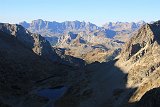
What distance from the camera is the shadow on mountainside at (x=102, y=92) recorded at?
361ft

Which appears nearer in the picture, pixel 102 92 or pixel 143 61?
pixel 102 92

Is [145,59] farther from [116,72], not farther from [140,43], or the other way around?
[140,43]

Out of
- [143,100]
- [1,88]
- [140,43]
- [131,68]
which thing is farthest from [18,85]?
[143,100]

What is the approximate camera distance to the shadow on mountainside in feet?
361

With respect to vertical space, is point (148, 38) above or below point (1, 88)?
above

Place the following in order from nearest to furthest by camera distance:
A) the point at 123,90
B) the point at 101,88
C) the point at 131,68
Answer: the point at 123,90, the point at 101,88, the point at 131,68

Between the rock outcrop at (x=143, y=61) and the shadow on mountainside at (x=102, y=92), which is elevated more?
the rock outcrop at (x=143, y=61)

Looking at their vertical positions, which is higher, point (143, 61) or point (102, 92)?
point (143, 61)

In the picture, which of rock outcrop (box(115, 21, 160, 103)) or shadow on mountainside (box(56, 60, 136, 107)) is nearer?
shadow on mountainside (box(56, 60, 136, 107))

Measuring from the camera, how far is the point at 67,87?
141625mm

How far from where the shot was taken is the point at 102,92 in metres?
122

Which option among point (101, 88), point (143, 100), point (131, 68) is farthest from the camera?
point (131, 68)

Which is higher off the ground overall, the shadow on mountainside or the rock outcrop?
the rock outcrop

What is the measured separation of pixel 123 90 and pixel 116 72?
24.3 m
